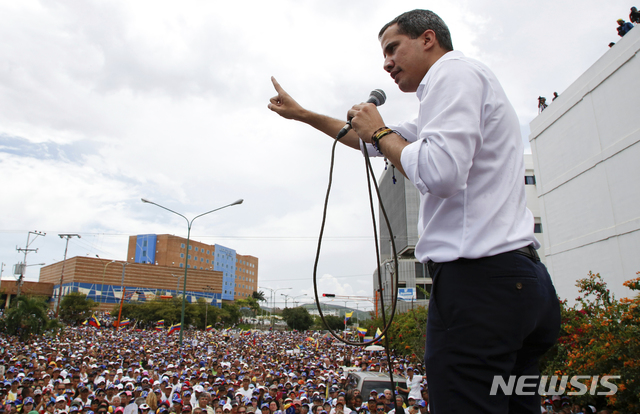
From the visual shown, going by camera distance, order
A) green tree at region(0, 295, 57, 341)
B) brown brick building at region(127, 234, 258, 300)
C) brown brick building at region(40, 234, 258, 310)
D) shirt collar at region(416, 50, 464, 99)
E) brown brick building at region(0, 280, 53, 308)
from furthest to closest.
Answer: brown brick building at region(127, 234, 258, 300) < brown brick building at region(40, 234, 258, 310) < brown brick building at region(0, 280, 53, 308) < green tree at region(0, 295, 57, 341) < shirt collar at region(416, 50, 464, 99)

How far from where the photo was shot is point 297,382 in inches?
585

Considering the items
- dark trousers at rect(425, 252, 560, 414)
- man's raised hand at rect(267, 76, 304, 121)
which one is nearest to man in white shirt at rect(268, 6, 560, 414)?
dark trousers at rect(425, 252, 560, 414)

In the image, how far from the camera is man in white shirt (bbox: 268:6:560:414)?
51.3 inches

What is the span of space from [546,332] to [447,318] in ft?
1.18

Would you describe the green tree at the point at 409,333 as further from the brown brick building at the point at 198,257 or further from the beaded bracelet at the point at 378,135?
the brown brick building at the point at 198,257

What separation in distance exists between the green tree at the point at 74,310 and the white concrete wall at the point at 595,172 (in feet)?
146

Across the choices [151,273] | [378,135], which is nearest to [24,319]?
[378,135]

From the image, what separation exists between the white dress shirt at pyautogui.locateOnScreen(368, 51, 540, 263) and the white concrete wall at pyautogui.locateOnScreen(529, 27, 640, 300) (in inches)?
949

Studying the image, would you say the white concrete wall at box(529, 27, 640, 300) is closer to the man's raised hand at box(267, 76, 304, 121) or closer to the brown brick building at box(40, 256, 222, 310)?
the man's raised hand at box(267, 76, 304, 121)

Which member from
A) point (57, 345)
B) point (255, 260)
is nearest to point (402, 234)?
point (57, 345)

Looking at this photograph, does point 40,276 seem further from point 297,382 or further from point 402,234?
point 297,382

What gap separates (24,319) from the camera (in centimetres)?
2414

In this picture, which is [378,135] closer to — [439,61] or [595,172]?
[439,61]

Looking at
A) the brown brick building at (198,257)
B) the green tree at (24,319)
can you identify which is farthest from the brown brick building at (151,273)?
the green tree at (24,319)
